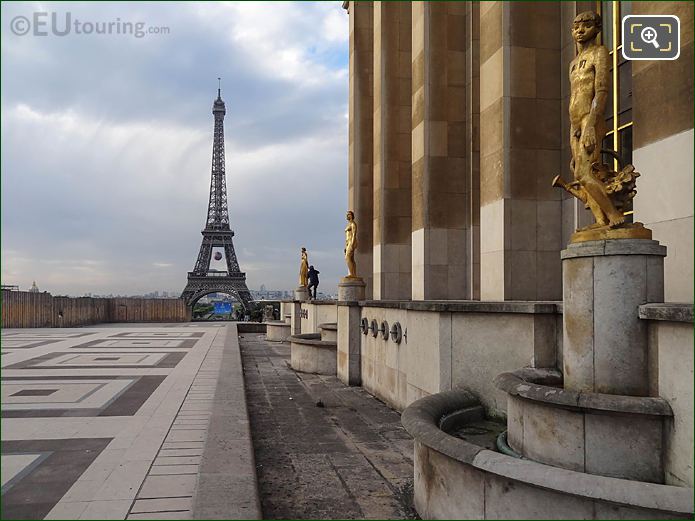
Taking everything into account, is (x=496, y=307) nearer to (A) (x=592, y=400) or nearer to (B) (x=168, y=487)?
(A) (x=592, y=400)

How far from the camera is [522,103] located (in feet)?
39.2

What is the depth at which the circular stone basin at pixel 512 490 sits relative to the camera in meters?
4.25

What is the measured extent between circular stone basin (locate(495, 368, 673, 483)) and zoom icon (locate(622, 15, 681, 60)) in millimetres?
4795

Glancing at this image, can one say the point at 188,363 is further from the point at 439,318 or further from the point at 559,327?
the point at 559,327

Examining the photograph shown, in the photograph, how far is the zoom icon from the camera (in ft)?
25.3

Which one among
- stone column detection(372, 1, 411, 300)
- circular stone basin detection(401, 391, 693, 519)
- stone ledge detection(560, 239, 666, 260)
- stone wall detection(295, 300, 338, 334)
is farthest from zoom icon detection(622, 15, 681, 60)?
stone wall detection(295, 300, 338, 334)

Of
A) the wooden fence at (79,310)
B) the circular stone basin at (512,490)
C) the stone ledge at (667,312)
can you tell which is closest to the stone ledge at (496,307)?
the circular stone basin at (512,490)

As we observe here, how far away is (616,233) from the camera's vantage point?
5.60 meters

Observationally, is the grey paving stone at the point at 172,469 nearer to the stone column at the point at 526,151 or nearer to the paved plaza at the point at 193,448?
the paved plaza at the point at 193,448

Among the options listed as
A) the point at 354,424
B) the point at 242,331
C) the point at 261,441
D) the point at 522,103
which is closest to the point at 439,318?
the point at 354,424

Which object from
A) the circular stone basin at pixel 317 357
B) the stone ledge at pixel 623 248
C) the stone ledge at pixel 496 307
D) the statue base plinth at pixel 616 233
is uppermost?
the statue base plinth at pixel 616 233

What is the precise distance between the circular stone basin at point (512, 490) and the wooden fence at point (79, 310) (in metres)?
32.5

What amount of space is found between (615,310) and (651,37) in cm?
500

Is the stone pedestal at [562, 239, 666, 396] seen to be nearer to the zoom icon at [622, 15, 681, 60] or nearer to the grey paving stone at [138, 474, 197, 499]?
the zoom icon at [622, 15, 681, 60]
